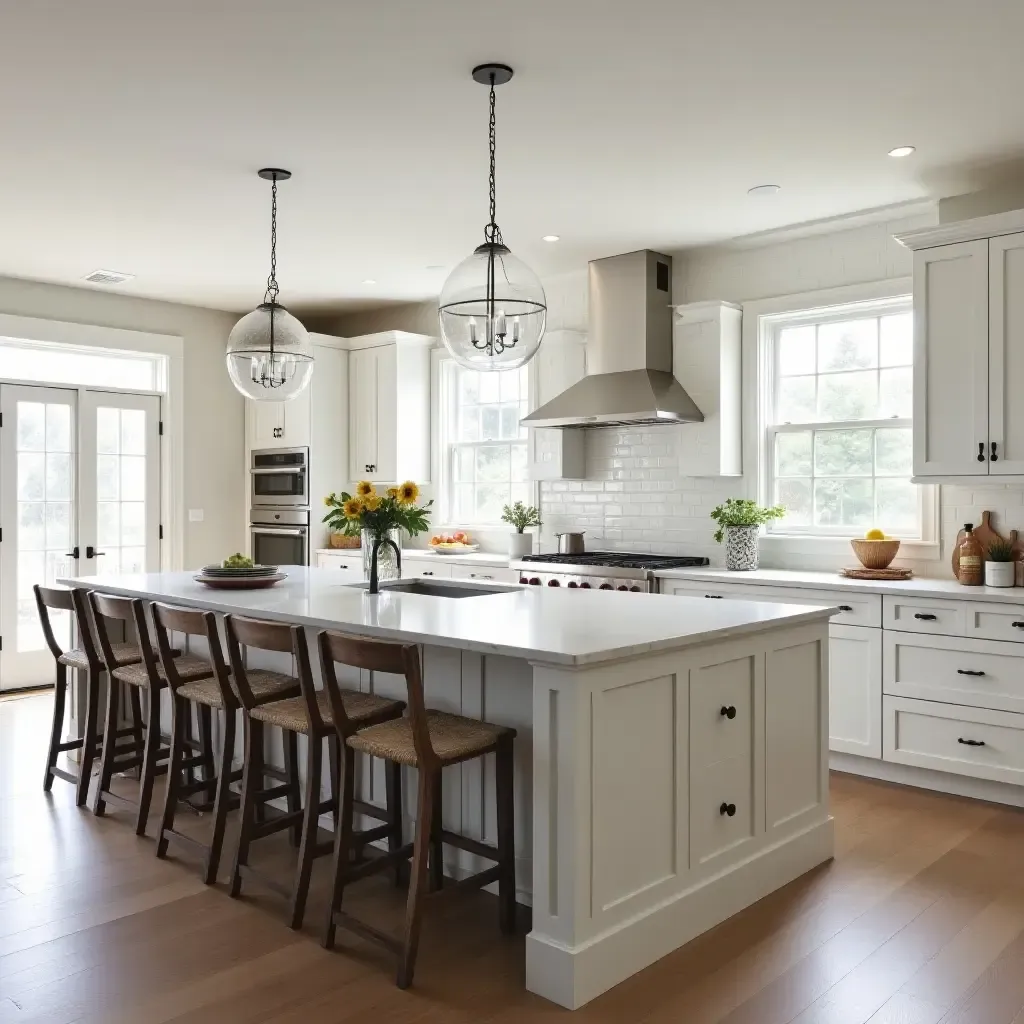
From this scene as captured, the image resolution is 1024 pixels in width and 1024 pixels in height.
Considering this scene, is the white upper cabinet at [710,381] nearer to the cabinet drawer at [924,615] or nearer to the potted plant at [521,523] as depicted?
the potted plant at [521,523]

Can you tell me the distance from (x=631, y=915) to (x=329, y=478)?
507 centimetres

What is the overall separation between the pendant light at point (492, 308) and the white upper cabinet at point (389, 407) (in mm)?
3881

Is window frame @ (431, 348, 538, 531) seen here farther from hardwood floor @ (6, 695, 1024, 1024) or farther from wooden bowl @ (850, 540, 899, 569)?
hardwood floor @ (6, 695, 1024, 1024)

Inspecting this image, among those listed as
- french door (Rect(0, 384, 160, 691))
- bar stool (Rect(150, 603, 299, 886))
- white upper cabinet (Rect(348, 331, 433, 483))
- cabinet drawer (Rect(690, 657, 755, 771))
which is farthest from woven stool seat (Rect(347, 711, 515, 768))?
french door (Rect(0, 384, 160, 691))

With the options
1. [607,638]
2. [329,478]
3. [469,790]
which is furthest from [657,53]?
[329,478]

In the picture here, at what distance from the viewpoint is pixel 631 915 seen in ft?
8.52

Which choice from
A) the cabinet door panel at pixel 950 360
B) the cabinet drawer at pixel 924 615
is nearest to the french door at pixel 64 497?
the cabinet drawer at pixel 924 615

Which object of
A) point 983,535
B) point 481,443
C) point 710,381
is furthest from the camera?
point 481,443

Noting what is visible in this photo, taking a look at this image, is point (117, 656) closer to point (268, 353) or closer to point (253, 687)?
point (253, 687)

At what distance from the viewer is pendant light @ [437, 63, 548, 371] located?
304cm

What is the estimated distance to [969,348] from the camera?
4.21 m

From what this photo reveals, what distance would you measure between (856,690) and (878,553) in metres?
0.74

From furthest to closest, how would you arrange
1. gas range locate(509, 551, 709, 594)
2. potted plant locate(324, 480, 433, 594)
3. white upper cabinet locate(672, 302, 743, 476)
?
white upper cabinet locate(672, 302, 743, 476)
gas range locate(509, 551, 709, 594)
potted plant locate(324, 480, 433, 594)

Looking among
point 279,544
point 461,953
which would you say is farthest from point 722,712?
point 279,544
